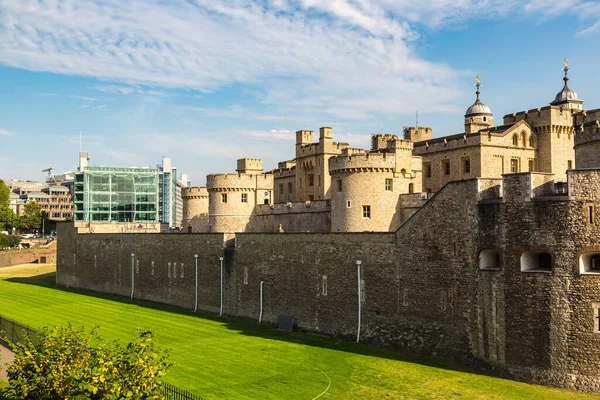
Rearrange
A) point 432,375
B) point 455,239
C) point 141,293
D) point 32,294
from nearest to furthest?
1. point 432,375
2. point 455,239
3. point 141,293
4. point 32,294

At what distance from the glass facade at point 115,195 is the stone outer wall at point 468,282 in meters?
66.4

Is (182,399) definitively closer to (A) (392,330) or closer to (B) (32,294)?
(A) (392,330)

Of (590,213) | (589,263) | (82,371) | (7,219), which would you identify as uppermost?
(7,219)

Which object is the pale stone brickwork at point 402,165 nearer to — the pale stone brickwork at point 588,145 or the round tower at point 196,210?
the pale stone brickwork at point 588,145

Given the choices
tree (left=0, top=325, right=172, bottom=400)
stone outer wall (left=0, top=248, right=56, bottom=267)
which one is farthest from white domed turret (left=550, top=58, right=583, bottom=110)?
stone outer wall (left=0, top=248, right=56, bottom=267)

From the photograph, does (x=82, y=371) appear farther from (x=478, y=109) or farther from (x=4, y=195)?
(x=4, y=195)

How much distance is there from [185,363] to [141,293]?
31.3 meters

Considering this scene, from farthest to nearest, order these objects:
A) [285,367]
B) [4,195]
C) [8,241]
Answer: [4,195], [8,241], [285,367]

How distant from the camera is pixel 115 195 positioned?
110 metres

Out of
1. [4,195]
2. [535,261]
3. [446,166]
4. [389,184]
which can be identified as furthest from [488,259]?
[4,195]

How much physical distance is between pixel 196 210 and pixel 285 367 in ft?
157

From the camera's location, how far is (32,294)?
68312 millimetres

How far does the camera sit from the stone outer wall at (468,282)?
28734 millimetres

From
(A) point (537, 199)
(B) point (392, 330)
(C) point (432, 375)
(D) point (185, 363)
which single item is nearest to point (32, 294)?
(D) point (185, 363)
